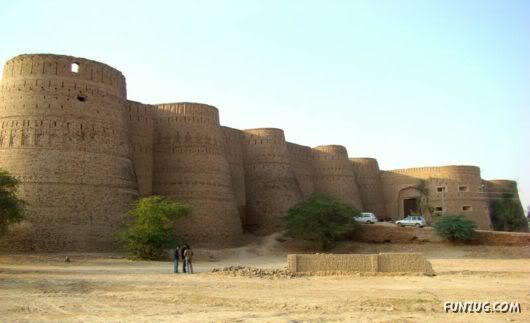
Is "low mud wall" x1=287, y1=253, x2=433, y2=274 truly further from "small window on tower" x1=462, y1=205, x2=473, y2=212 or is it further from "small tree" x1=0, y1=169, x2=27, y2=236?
"small window on tower" x1=462, y1=205, x2=473, y2=212

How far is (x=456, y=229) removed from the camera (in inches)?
1084

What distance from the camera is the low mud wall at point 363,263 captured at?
1570 cm

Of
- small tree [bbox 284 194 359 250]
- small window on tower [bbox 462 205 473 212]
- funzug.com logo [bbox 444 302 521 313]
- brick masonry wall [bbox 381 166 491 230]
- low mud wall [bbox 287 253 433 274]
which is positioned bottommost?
funzug.com logo [bbox 444 302 521 313]

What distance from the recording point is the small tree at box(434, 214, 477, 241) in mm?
27500

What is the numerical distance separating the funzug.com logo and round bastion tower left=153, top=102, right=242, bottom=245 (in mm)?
17642

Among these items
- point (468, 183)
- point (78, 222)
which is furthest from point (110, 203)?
point (468, 183)

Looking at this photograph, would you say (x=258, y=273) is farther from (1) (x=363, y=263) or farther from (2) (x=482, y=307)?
(2) (x=482, y=307)

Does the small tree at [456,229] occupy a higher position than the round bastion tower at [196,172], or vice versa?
the round bastion tower at [196,172]

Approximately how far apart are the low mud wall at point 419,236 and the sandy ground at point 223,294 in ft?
28.4

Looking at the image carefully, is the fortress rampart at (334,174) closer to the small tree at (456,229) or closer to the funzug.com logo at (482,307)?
the small tree at (456,229)

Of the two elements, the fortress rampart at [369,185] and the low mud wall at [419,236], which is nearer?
the low mud wall at [419,236]

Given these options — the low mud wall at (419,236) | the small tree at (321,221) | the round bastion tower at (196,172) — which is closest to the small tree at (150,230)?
the round bastion tower at (196,172)

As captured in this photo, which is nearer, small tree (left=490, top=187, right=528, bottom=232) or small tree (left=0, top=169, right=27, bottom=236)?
small tree (left=0, top=169, right=27, bottom=236)

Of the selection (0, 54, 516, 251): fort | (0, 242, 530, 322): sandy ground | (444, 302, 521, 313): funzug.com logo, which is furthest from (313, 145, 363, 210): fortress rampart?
(444, 302, 521, 313): funzug.com logo
